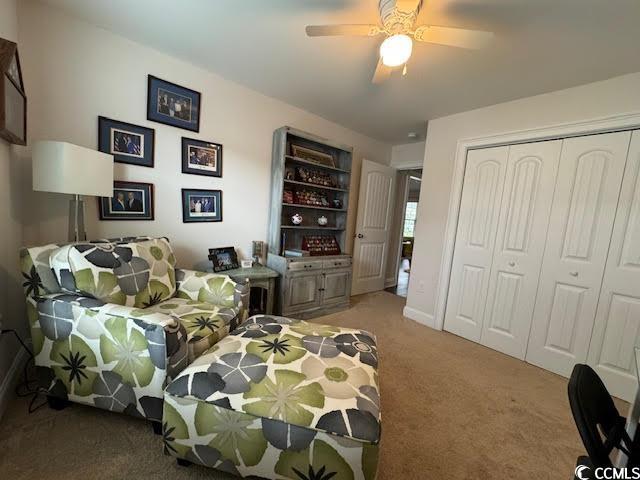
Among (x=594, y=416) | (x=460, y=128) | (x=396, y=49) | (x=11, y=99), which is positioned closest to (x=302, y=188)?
(x=460, y=128)

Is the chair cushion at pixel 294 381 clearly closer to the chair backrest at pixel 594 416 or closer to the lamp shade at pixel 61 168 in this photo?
the chair backrest at pixel 594 416

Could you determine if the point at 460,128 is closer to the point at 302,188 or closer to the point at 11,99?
the point at 302,188

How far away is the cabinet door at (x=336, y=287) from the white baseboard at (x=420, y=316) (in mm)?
756

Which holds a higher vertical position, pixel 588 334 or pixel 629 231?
pixel 629 231

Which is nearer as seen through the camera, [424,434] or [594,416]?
[594,416]

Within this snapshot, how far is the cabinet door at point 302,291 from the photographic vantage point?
8.51 feet

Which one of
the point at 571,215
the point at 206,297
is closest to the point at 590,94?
the point at 571,215

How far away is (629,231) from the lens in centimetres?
186

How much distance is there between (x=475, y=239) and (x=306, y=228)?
183 centimetres

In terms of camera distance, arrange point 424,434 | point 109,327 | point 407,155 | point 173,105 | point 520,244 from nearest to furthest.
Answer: point 109,327
point 424,434
point 173,105
point 520,244
point 407,155

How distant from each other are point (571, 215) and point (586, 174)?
13.0 inches

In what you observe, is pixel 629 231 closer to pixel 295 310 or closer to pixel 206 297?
pixel 295 310

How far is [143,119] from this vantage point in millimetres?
2041

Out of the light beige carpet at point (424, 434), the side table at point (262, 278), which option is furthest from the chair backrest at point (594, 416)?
the side table at point (262, 278)
